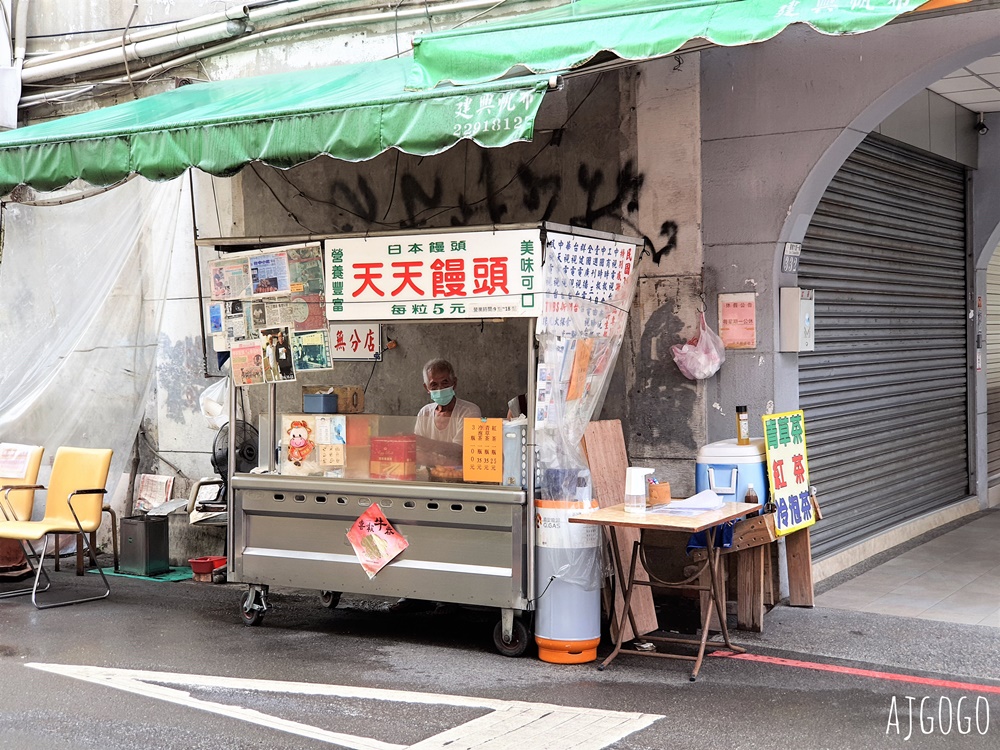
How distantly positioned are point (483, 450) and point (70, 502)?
11.3ft

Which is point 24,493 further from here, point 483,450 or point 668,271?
point 668,271

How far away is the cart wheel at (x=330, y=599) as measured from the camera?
311 inches

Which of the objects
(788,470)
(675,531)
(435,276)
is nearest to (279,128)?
(435,276)

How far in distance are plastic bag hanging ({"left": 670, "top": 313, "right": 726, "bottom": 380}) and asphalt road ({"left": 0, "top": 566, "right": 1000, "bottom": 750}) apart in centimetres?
165

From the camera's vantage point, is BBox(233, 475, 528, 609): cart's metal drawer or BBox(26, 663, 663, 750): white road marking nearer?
BBox(26, 663, 663, 750): white road marking

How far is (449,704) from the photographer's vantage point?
5422 millimetres

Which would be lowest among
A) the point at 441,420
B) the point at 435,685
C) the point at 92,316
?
the point at 435,685

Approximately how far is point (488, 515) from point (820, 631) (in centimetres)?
218

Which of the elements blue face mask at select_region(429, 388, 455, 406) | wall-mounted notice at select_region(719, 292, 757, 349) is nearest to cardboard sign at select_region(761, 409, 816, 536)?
wall-mounted notice at select_region(719, 292, 757, 349)

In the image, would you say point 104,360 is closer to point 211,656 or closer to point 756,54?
point 211,656

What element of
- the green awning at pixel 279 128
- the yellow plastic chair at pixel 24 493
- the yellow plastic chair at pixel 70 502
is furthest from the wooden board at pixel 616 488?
the yellow plastic chair at pixel 24 493

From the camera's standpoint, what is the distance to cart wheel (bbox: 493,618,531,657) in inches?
250

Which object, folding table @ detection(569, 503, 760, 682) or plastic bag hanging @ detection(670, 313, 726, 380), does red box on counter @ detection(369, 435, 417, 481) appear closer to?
folding table @ detection(569, 503, 760, 682)

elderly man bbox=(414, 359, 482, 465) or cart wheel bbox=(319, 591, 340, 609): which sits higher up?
elderly man bbox=(414, 359, 482, 465)
